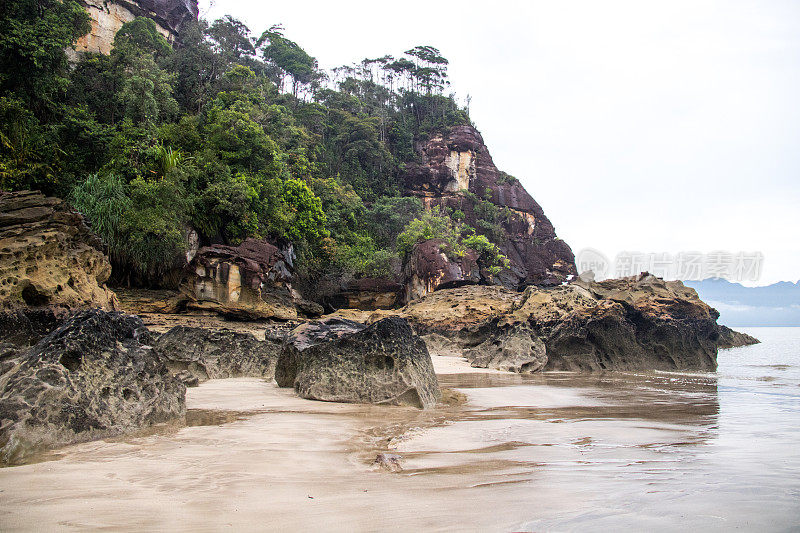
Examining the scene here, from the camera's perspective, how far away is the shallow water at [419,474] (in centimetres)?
221

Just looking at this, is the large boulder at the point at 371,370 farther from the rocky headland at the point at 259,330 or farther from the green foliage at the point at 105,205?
the green foliage at the point at 105,205

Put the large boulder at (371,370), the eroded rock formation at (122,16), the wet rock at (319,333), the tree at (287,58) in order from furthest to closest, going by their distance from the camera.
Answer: the tree at (287,58) < the eroded rock formation at (122,16) < the wet rock at (319,333) < the large boulder at (371,370)

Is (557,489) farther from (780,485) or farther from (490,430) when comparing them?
(490,430)

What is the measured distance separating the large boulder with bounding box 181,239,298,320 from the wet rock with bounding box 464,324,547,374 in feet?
29.4

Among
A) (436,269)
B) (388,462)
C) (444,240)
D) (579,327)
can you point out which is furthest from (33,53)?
(388,462)

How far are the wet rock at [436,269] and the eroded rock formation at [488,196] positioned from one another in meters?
18.7

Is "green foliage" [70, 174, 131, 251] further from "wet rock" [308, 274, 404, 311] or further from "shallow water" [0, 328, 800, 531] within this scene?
"wet rock" [308, 274, 404, 311]

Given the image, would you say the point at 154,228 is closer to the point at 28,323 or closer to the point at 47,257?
the point at 47,257

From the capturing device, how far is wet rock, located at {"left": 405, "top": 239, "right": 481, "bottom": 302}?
26953 mm

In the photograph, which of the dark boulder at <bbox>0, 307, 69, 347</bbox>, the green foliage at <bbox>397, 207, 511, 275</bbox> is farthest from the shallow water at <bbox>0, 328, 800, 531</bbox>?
the green foliage at <bbox>397, 207, 511, 275</bbox>

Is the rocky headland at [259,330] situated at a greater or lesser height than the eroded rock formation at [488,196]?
lesser

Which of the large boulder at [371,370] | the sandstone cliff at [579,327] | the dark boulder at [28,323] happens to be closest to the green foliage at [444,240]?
the sandstone cliff at [579,327]

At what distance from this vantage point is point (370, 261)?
3173 cm

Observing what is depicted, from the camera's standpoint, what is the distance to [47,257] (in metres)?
9.16
